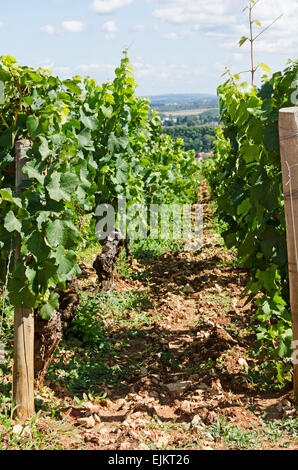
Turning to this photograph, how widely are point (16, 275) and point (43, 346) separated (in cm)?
88

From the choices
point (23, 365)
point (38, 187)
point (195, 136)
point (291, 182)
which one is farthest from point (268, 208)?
point (195, 136)

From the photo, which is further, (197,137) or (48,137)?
(197,137)

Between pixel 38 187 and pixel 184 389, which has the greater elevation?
pixel 38 187

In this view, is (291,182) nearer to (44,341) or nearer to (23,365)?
(23,365)

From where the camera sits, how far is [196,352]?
4164 millimetres

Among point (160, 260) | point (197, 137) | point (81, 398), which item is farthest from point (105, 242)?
point (197, 137)

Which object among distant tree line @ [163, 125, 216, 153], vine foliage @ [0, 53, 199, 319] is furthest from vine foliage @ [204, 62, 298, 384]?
distant tree line @ [163, 125, 216, 153]

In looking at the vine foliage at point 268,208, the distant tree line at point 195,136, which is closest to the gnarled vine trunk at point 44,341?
the vine foliage at point 268,208

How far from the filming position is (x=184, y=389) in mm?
3453

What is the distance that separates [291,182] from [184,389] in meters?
1.68

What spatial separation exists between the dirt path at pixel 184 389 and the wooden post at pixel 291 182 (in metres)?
0.57

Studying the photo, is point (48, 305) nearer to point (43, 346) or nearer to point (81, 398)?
point (43, 346)

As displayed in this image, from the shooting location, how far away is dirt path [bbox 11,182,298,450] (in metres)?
2.66

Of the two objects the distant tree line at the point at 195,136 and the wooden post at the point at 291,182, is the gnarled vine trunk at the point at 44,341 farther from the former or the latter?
the distant tree line at the point at 195,136
